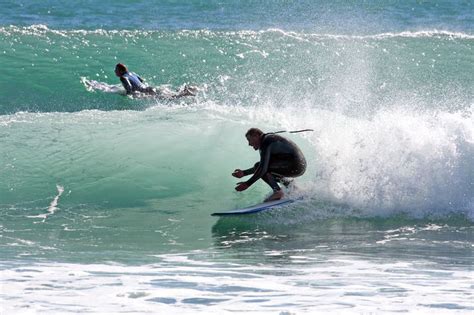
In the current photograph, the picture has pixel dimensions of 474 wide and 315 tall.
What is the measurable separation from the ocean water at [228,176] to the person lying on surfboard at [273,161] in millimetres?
345

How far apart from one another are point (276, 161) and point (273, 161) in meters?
0.04

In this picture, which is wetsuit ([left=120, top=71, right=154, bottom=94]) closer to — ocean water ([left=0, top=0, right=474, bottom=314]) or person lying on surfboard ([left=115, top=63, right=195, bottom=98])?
person lying on surfboard ([left=115, top=63, right=195, bottom=98])

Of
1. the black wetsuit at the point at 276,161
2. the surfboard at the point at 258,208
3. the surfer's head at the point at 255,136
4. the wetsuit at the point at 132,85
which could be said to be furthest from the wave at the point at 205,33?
the surfboard at the point at 258,208

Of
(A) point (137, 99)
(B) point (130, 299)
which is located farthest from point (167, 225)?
(A) point (137, 99)

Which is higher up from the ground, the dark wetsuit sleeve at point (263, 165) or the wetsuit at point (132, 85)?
the wetsuit at point (132, 85)

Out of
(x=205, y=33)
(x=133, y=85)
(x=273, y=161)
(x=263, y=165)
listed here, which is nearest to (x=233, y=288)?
(x=263, y=165)

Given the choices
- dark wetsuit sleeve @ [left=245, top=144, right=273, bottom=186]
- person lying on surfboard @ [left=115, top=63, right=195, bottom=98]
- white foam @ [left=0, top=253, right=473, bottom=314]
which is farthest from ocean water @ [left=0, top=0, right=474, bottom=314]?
dark wetsuit sleeve @ [left=245, top=144, right=273, bottom=186]

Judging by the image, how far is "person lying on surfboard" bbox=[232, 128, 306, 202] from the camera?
11977mm

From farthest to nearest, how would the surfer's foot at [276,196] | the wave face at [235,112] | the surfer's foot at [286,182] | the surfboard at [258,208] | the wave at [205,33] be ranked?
1. the wave at [205,33]
2. the wave face at [235,112]
3. the surfer's foot at [286,182]
4. the surfer's foot at [276,196]
5. the surfboard at [258,208]

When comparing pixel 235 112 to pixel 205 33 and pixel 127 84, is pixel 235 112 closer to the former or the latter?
pixel 127 84

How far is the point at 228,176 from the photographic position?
46.9ft

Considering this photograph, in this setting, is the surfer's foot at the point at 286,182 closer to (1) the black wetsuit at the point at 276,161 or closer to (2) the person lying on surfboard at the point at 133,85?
(1) the black wetsuit at the point at 276,161

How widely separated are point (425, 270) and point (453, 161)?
4.24m

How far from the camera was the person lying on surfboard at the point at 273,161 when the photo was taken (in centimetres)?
1198
